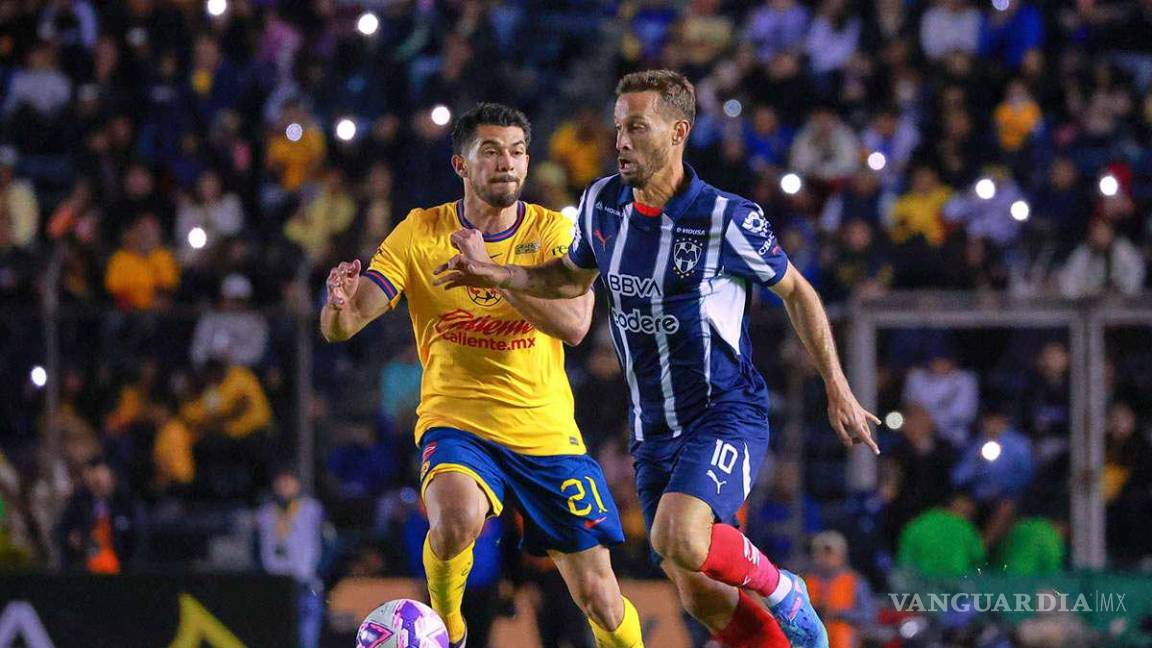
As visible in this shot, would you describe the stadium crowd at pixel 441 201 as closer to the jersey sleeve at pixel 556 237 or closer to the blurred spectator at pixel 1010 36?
the blurred spectator at pixel 1010 36

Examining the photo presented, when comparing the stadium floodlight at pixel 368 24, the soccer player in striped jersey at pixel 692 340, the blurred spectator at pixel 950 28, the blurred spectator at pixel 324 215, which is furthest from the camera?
the stadium floodlight at pixel 368 24

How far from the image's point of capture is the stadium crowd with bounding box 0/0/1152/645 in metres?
12.0

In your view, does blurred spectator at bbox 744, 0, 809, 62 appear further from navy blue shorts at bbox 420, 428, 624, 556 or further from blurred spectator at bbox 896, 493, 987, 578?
navy blue shorts at bbox 420, 428, 624, 556

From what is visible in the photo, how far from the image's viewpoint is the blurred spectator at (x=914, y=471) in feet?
38.8

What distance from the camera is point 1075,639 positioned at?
945 centimetres

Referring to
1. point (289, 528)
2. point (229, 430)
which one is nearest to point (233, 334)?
point (229, 430)

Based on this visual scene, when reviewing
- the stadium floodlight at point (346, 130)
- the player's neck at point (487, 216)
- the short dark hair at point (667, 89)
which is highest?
the short dark hair at point (667, 89)

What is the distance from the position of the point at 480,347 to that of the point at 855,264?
5409 mm

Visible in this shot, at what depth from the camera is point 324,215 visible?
47.0 feet

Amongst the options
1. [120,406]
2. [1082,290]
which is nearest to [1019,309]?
[1082,290]

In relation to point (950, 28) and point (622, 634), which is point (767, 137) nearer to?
point (950, 28)

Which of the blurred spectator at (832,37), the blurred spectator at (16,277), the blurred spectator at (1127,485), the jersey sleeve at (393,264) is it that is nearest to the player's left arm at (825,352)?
the jersey sleeve at (393,264)

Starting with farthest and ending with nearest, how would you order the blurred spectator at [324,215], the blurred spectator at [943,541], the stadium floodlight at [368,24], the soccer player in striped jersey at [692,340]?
the stadium floodlight at [368,24] < the blurred spectator at [324,215] < the blurred spectator at [943,541] < the soccer player in striped jersey at [692,340]

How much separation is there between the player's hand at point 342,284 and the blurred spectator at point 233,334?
17.4 feet
